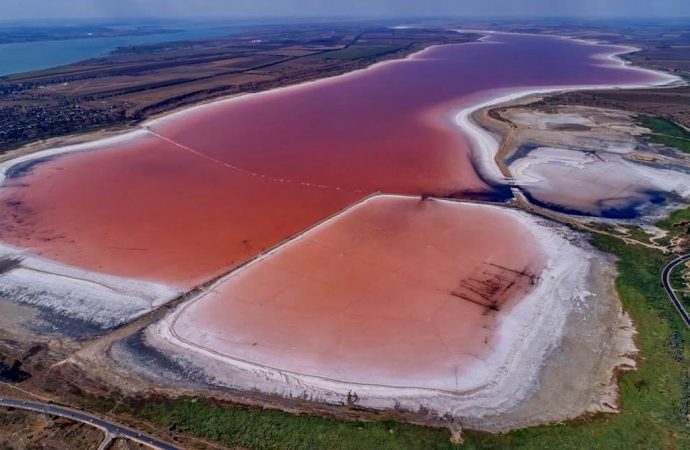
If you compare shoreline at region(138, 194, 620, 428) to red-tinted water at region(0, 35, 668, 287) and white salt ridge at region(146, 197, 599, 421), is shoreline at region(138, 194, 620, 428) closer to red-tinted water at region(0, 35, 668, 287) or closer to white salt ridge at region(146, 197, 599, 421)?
white salt ridge at region(146, 197, 599, 421)

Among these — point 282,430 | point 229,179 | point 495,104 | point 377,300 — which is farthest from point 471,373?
point 495,104

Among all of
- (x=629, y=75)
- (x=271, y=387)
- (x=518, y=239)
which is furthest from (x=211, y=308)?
(x=629, y=75)

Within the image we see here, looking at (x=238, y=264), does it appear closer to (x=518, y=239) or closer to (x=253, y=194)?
(x=253, y=194)

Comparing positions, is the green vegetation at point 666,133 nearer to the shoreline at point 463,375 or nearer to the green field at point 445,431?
the shoreline at point 463,375

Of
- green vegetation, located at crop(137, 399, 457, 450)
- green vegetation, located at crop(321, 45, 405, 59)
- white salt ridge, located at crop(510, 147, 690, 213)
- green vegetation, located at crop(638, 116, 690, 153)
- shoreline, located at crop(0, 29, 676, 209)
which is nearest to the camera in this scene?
green vegetation, located at crop(137, 399, 457, 450)

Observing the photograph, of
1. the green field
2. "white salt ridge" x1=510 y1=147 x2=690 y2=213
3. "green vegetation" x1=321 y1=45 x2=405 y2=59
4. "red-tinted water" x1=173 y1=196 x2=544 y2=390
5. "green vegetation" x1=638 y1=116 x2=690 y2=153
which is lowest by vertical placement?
the green field

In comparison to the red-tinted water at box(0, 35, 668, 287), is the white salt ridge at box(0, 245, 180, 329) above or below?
below

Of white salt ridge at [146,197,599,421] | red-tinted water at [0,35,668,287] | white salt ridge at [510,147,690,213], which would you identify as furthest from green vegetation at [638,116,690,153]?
white salt ridge at [146,197,599,421]

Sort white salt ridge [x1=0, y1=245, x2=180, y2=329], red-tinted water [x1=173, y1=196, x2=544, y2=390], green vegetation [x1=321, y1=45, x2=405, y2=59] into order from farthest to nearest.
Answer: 1. green vegetation [x1=321, y1=45, x2=405, y2=59]
2. white salt ridge [x1=0, y1=245, x2=180, y2=329]
3. red-tinted water [x1=173, y1=196, x2=544, y2=390]
